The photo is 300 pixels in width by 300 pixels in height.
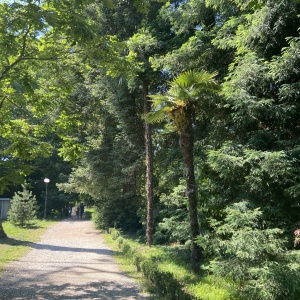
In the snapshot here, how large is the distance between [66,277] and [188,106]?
19.6 feet

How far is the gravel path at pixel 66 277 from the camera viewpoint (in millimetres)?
7656

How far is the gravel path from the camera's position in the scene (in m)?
7.66

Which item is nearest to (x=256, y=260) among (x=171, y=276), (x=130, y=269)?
(x=171, y=276)

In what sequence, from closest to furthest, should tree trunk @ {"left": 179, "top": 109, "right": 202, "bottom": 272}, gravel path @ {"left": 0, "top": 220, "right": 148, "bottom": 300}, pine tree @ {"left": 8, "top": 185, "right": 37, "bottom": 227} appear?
gravel path @ {"left": 0, "top": 220, "right": 148, "bottom": 300} < tree trunk @ {"left": 179, "top": 109, "right": 202, "bottom": 272} < pine tree @ {"left": 8, "top": 185, "right": 37, "bottom": 227}

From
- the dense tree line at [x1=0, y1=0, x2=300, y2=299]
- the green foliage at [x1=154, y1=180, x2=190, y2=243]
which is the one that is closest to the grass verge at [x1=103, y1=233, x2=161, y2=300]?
the dense tree line at [x1=0, y1=0, x2=300, y2=299]

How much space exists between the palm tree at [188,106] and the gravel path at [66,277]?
2.54 m

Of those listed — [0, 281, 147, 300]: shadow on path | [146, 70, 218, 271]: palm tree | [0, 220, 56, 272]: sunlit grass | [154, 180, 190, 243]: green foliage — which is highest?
[146, 70, 218, 271]: palm tree

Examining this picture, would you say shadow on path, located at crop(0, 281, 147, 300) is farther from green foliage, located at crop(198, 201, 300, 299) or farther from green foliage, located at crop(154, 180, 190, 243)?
green foliage, located at crop(154, 180, 190, 243)

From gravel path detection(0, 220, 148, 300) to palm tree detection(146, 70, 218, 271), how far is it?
8.35 ft

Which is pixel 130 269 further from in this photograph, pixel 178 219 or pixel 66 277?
pixel 178 219

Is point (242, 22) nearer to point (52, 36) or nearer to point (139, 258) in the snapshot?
point (52, 36)

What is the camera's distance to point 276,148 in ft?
25.6

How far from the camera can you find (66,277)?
9320 millimetres

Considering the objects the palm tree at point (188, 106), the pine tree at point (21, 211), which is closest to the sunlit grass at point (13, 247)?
the pine tree at point (21, 211)
